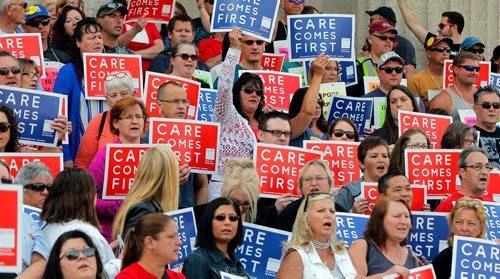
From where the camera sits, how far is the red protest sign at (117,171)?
15680 millimetres

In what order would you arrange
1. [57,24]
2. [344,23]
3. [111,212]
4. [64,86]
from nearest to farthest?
1. [111,212]
2. [64,86]
3. [57,24]
4. [344,23]

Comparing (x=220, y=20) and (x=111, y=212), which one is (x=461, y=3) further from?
(x=111, y=212)

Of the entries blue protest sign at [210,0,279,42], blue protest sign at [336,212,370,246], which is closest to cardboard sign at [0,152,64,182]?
blue protest sign at [336,212,370,246]

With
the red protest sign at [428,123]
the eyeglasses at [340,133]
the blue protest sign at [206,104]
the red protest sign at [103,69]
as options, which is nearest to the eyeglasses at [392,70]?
the red protest sign at [428,123]

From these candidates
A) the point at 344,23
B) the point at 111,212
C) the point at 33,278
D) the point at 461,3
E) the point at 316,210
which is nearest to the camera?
the point at 33,278

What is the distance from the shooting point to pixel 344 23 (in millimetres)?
21109

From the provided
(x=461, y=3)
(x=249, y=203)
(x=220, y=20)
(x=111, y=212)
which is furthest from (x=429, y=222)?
(x=461, y=3)

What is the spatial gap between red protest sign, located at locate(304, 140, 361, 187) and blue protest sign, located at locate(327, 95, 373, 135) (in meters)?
2.07

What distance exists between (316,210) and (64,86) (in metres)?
4.37

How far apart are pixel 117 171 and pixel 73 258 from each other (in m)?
3.44

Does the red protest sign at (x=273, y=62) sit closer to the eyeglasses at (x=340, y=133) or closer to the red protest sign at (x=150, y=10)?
the red protest sign at (x=150, y=10)

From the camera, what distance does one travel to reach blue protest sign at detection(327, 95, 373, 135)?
20.0m

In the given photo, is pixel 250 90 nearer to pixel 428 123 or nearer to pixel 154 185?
pixel 428 123

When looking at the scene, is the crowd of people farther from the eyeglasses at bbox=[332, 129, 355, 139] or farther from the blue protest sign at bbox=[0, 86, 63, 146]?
the blue protest sign at bbox=[0, 86, 63, 146]
